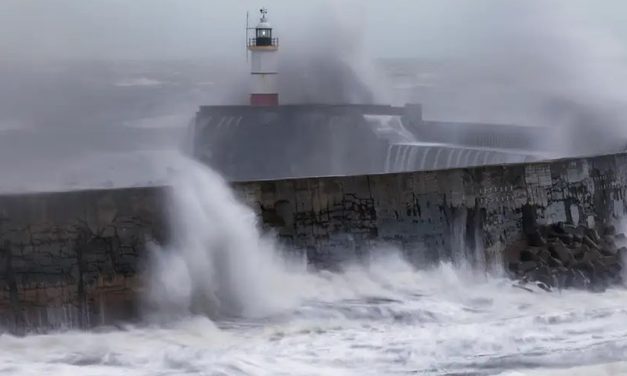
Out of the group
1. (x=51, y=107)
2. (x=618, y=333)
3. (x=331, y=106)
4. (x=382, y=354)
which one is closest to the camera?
(x=382, y=354)

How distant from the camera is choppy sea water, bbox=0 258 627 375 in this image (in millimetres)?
6238

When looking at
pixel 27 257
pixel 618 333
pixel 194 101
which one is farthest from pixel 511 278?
pixel 194 101

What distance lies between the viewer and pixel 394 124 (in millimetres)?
16641

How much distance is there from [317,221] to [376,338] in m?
1.53

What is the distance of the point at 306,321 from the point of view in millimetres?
7285

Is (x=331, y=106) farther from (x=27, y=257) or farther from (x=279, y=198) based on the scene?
(x=27, y=257)

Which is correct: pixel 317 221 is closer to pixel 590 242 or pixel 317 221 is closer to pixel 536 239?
pixel 536 239

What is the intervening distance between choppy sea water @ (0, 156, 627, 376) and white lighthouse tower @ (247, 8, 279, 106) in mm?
7732

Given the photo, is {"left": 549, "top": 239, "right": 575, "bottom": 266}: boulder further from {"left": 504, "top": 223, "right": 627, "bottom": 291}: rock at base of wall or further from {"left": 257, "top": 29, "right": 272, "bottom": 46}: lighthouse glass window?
{"left": 257, "top": 29, "right": 272, "bottom": 46}: lighthouse glass window

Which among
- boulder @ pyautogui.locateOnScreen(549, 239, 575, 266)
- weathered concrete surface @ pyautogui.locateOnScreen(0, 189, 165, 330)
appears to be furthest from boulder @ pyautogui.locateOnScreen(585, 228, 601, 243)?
weathered concrete surface @ pyautogui.locateOnScreen(0, 189, 165, 330)

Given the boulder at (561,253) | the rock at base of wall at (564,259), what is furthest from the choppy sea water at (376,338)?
the boulder at (561,253)

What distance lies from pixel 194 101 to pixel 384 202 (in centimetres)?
1712

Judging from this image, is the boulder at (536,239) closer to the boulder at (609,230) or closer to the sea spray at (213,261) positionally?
the boulder at (609,230)

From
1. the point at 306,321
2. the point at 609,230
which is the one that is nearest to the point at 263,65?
the point at 609,230
